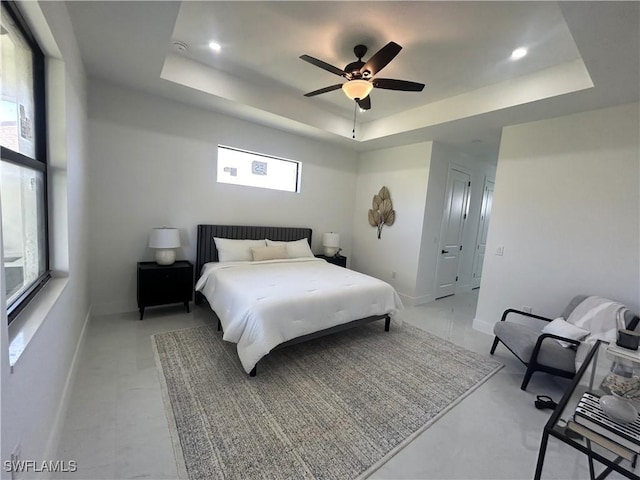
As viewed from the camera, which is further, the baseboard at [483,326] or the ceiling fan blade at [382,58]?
the baseboard at [483,326]

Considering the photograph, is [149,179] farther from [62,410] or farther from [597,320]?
[597,320]

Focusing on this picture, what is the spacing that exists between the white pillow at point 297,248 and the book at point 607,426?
139 inches

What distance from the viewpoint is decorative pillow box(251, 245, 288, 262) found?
13.2 feet

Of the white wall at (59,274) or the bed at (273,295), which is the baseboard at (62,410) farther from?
the bed at (273,295)

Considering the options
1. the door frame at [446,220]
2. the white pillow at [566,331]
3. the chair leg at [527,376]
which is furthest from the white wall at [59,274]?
the door frame at [446,220]

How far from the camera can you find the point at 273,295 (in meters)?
2.63

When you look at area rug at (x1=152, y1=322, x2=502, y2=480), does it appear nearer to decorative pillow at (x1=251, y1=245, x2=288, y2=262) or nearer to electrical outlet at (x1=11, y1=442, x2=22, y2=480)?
electrical outlet at (x1=11, y1=442, x2=22, y2=480)

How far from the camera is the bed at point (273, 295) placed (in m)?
2.44

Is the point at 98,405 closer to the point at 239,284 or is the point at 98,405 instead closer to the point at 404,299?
the point at 239,284

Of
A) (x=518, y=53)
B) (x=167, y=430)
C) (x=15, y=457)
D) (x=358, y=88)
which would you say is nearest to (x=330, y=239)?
(x=358, y=88)

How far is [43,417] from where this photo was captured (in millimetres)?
1428

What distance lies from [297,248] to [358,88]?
2.64 meters

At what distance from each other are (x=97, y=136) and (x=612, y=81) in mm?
5103

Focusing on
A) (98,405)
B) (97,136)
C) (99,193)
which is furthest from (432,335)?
(97,136)
